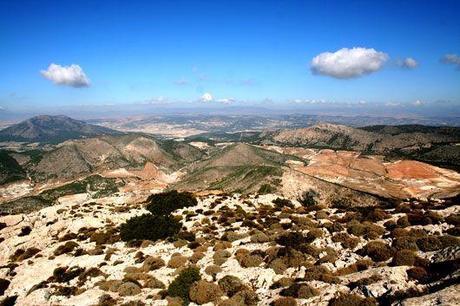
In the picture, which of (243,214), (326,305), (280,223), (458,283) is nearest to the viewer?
(458,283)

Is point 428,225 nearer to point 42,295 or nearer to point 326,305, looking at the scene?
point 326,305

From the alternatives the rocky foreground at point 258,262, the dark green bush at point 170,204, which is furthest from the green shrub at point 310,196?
the rocky foreground at point 258,262

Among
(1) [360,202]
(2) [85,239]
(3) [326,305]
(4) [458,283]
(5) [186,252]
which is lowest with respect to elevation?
(1) [360,202]

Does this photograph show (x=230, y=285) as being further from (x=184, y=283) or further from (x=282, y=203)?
(x=282, y=203)

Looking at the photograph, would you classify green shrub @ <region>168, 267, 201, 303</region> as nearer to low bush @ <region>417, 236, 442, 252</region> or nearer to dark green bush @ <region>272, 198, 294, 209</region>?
low bush @ <region>417, 236, 442, 252</region>

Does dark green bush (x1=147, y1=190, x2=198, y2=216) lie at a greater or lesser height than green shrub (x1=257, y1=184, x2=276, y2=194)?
greater

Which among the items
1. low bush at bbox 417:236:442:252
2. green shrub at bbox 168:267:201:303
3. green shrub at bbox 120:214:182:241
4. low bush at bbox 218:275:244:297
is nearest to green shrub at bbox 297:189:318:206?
green shrub at bbox 120:214:182:241

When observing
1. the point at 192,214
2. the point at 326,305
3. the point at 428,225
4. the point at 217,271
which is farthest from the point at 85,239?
the point at 428,225
